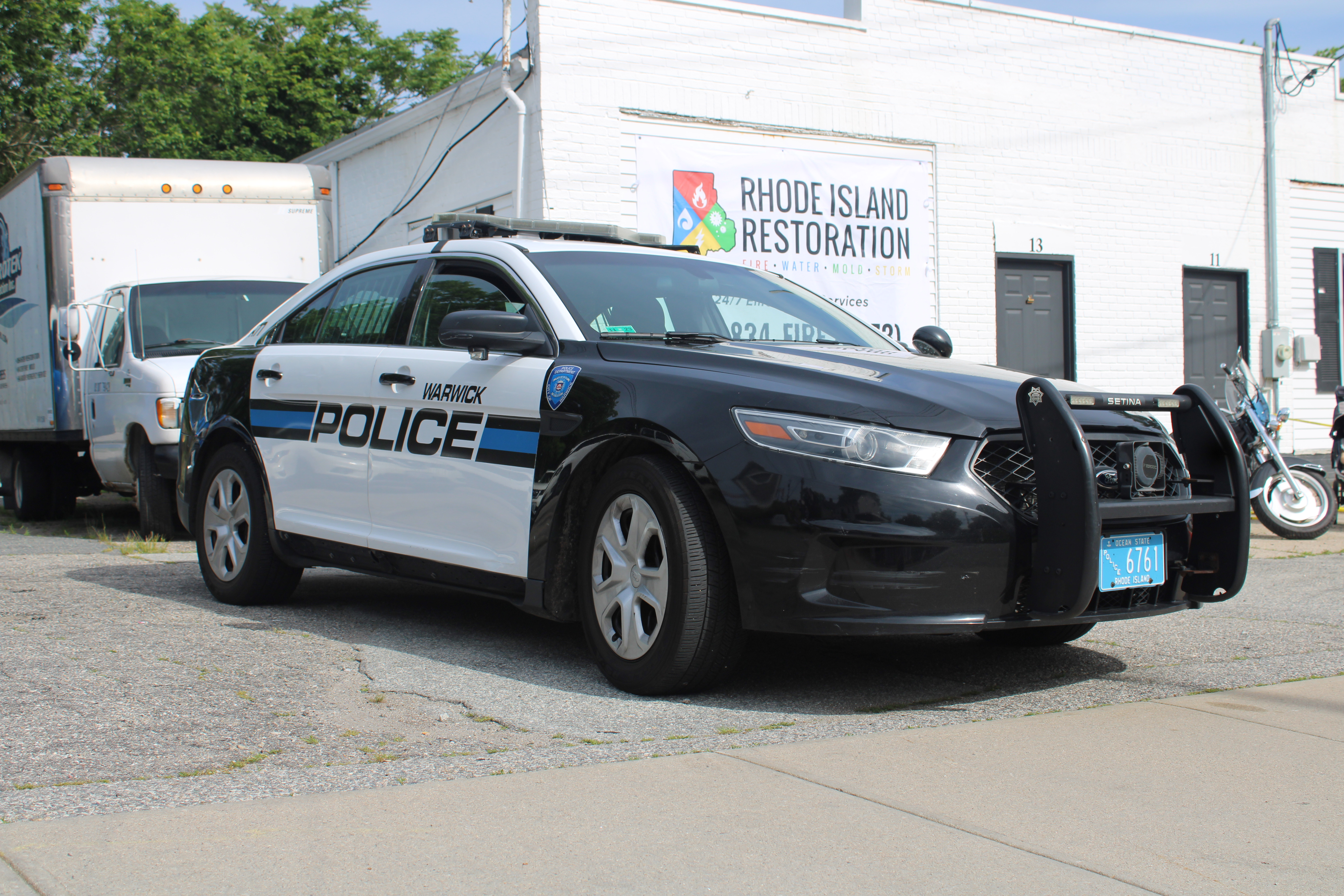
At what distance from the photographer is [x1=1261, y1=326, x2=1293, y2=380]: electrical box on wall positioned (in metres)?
16.5

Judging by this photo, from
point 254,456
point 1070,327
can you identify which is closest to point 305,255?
point 254,456

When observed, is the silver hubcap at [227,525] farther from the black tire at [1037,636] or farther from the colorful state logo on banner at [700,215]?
the colorful state logo on banner at [700,215]

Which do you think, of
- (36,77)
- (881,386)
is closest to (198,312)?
(881,386)

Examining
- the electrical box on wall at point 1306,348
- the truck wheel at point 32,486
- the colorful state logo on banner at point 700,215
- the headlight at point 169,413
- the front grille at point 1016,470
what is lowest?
the truck wheel at point 32,486

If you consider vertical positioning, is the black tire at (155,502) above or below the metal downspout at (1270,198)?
below

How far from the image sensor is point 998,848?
296 cm

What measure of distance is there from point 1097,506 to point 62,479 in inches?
438

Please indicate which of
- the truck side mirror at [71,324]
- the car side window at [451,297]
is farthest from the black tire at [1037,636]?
the truck side mirror at [71,324]

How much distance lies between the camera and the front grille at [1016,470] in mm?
4145

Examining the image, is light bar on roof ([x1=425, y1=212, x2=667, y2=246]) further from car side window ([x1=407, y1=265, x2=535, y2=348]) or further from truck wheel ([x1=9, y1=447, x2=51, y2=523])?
truck wheel ([x1=9, y1=447, x2=51, y2=523])

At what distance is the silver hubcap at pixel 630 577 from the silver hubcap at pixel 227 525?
8.10ft

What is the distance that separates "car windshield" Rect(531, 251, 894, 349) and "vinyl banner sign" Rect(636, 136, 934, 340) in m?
6.65

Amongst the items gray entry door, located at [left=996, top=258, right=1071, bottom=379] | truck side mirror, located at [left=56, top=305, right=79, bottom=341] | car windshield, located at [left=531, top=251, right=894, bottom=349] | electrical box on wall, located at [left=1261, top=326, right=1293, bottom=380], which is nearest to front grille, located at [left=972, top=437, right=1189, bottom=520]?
car windshield, located at [left=531, top=251, right=894, bottom=349]

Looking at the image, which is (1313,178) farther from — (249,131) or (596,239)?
(249,131)
